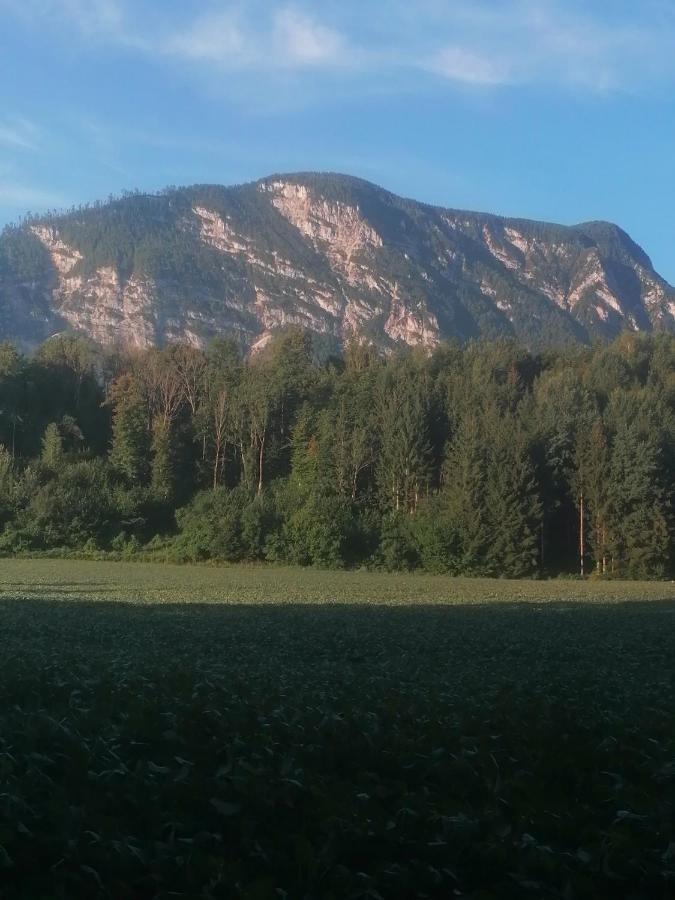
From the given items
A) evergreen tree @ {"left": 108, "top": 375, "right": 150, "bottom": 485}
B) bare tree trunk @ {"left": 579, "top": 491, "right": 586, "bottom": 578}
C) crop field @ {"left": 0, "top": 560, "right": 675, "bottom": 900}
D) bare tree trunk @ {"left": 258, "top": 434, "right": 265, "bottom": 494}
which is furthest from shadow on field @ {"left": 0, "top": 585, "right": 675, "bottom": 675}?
bare tree trunk @ {"left": 258, "top": 434, "right": 265, "bottom": 494}

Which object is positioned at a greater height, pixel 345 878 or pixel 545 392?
pixel 545 392

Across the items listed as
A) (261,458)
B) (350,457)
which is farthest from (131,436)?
(350,457)

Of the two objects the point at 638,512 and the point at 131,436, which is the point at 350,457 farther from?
the point at 638,512

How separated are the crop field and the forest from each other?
56.9 meters

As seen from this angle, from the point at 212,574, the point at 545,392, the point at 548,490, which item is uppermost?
the point at 545,392

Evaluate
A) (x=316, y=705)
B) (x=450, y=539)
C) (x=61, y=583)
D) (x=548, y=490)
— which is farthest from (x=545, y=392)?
A: (x=316, y=705)

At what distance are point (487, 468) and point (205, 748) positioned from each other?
6671 cm

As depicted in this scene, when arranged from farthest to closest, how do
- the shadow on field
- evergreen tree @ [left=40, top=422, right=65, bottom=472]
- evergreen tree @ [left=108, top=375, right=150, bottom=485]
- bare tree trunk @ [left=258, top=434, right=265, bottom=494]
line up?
1. bare tree trunk @ [left=258, top=434, right=265, bottom=494]
2. evergreen tree @ [left=108, top=375, right=150, bottom=485]
3. evergreen tree @ [left=40, top=422, right=65, bottom=472]
4. the shadow on field

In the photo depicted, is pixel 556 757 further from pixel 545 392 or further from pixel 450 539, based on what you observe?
pixel 545 392

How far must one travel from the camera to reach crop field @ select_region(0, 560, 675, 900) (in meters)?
4.99

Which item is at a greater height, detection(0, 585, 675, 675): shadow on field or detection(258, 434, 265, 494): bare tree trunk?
detection(258, 434, 265, 494): bare tree trunk

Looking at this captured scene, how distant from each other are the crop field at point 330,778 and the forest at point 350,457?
56.9 metres

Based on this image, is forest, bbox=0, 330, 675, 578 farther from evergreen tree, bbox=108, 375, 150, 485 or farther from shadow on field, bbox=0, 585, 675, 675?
shadow on field, bbox=0, 585, 675, 675

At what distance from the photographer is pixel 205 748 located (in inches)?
291
